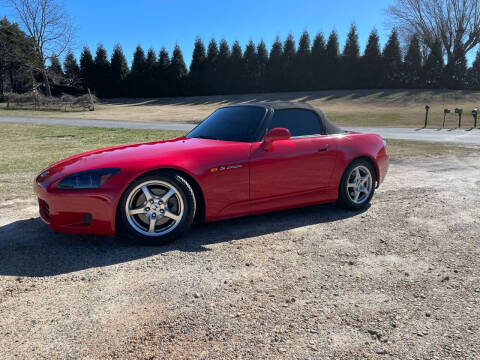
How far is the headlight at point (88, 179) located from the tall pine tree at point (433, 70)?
163 feet

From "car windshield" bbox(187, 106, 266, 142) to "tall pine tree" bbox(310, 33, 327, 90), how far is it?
4613cm

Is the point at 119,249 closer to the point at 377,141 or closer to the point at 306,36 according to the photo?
the point at 377,141

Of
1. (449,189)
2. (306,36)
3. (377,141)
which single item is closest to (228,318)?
(377,141)

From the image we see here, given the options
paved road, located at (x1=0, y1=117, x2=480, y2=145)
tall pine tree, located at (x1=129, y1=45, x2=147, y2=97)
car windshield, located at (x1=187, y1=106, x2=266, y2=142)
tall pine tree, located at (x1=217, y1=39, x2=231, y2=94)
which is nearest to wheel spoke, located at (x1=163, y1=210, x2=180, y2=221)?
car windshield, located at (x1=187, y1=106, x2=266, y2=142)

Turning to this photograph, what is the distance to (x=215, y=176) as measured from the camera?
12.6 feet

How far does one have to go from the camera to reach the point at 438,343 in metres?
2.18

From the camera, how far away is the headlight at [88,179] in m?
3.42

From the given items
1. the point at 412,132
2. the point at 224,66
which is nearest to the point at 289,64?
the point at 224,66

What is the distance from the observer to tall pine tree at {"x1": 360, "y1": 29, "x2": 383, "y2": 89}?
46031mm

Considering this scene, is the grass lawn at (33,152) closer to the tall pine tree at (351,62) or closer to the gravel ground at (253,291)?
the gravel ground at (253,291)

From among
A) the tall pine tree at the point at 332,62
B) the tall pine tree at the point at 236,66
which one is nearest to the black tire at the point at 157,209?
the tall pine tree at the point at 332,62

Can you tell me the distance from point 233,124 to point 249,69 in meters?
47.3

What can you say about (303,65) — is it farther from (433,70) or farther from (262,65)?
(433,70)

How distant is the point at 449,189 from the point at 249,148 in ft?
12.2
